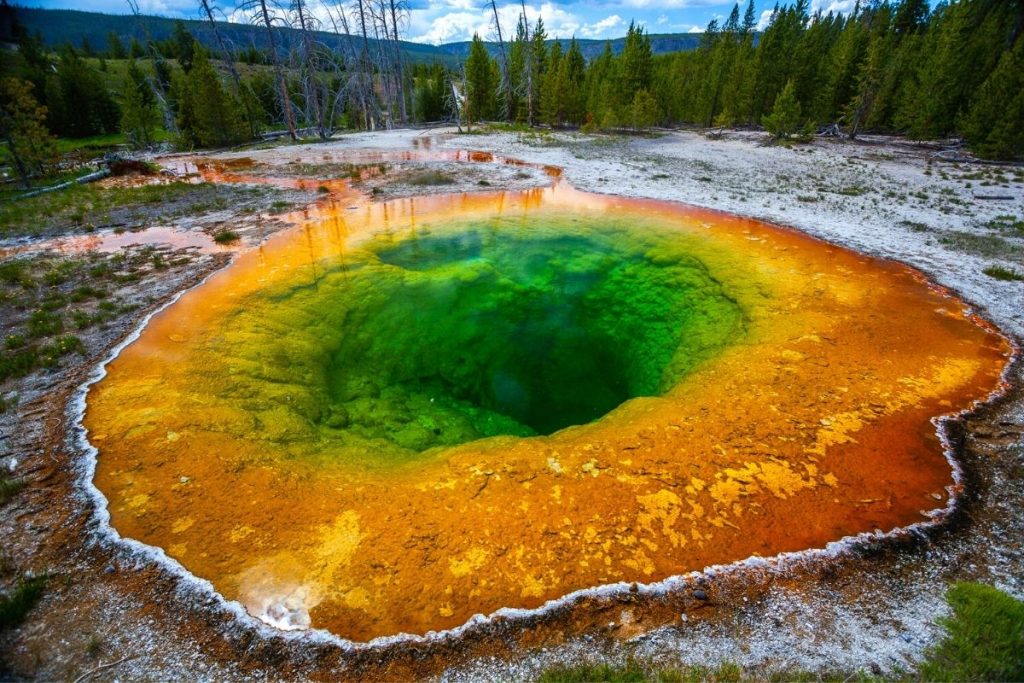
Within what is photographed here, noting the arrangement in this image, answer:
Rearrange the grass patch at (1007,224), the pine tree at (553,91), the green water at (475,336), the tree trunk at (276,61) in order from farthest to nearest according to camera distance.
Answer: the pine tree at (553,91) < the tree trunk at (276,61) < the grass patch at (1007,224) < the green water at (475,336)

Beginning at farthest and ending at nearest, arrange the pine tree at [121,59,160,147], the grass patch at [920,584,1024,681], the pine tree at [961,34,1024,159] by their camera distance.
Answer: the pine tree at [121,59,160,147]
the pine tree at [961,34,1024,159]
the grass patch at [920,584,1024,681]

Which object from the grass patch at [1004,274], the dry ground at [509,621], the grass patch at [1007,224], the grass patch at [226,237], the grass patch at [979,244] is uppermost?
the grass patch at [1007,224]

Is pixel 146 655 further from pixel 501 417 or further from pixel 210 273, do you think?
pixel 210 273

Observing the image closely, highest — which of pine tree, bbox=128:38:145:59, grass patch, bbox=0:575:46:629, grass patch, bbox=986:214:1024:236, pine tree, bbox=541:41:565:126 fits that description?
pine tree, bbox=128:38:145:59

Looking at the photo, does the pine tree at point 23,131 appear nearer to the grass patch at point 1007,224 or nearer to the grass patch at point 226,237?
the grass patch at point 226,237

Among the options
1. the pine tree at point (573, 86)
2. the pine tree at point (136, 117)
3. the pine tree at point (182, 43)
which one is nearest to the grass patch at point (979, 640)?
the pine tree at point (573, 86)

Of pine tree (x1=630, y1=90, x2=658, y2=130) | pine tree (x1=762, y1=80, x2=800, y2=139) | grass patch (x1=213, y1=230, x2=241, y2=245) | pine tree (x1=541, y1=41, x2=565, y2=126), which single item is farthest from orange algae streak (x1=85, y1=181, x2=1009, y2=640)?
pine tree (x1=541, y1=41, x2=565, y2=126)

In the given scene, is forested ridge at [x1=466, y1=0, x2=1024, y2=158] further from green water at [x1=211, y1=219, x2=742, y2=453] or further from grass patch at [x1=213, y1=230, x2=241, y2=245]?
grass patch at [x1=213, y1=230, x2=241, y2=245]
